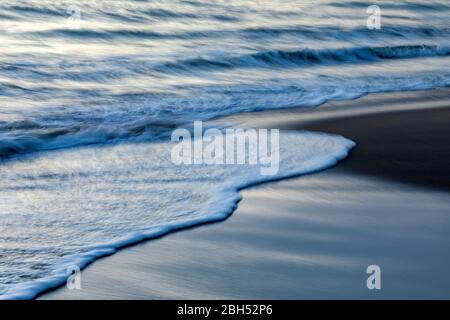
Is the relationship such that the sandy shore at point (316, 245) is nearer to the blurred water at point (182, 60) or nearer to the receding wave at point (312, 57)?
the blurred water at point (182, 60)

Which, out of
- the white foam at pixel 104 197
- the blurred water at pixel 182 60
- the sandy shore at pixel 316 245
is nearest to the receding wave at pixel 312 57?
the blurred water at pixel 182 60

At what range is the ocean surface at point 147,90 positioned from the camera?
5.05 metres

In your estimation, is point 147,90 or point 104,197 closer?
point 104,197

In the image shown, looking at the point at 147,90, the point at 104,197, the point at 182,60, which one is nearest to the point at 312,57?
the point at 182,60

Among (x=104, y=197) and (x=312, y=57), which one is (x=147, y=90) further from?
(x=104, y=197)

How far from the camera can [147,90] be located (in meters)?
9.52

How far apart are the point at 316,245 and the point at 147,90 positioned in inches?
203

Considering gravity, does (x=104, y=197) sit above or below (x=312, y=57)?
below

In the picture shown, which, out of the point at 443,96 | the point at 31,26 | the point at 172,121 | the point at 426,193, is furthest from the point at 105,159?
the point at 31,26

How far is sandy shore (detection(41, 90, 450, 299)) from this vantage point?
161 inches

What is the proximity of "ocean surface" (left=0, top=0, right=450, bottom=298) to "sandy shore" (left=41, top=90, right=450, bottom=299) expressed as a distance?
0.20m

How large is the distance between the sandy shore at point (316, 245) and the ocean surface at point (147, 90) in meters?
0.20

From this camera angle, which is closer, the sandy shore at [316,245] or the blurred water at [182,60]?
the sandy shore at [316,245]
